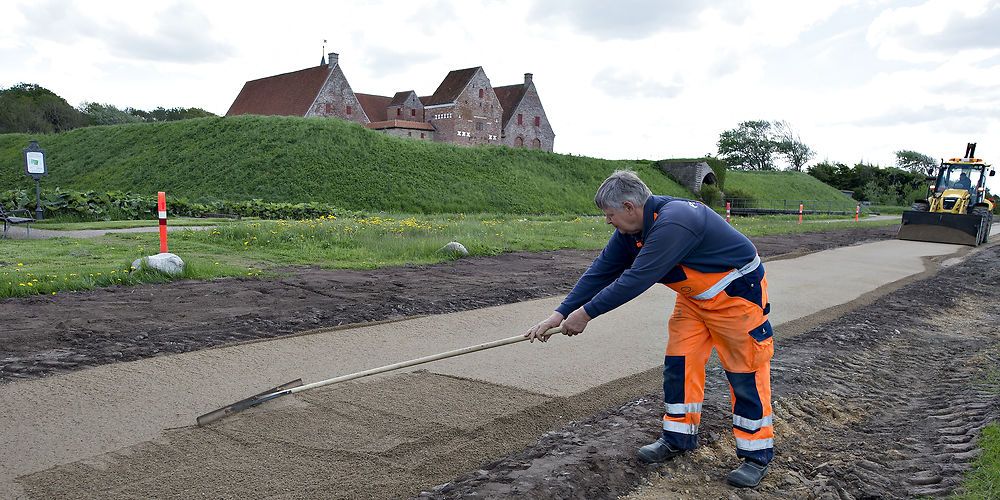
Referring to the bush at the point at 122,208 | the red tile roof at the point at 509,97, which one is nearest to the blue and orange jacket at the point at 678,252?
the bush at the point at 122,208

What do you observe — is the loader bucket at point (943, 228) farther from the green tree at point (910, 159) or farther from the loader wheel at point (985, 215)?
the green tree at point (910, 159)

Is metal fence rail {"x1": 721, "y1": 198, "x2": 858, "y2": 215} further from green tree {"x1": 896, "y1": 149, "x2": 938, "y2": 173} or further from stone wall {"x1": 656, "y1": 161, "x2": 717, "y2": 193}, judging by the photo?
green tree {"x1": 896, "y1": 149, "x2": 938, "y2": 173}

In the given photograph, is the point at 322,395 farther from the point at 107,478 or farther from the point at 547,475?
the point at 547,475

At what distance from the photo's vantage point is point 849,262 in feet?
52.2

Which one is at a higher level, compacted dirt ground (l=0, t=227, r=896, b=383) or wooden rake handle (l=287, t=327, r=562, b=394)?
wooden rake handle (l=287, t=327, r=562, b=394)

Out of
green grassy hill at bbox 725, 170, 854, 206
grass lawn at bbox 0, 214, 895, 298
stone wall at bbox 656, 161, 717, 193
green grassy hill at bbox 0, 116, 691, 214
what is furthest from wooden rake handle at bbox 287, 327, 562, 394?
green grassy hill at bbox 725, 170, 854, 206

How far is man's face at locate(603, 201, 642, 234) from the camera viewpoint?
3641 mm

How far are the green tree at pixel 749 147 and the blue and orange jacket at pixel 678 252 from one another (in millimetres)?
97063

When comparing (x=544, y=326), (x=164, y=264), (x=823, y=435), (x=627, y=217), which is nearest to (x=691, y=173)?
(x=164, y=264)

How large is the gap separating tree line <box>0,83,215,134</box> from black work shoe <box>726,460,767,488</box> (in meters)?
58.2

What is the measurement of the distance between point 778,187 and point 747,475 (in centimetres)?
6372

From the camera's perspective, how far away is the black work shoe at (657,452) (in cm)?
391

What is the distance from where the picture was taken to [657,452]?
3.92 meters

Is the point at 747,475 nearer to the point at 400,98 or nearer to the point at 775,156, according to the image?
the point at 400,98
